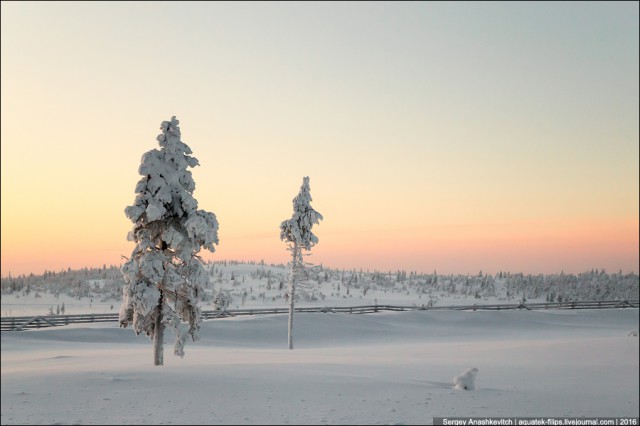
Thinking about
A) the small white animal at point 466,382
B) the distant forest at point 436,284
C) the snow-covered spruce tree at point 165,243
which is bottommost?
the distant forest at point 436,284

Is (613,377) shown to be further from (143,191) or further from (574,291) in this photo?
(574,291)

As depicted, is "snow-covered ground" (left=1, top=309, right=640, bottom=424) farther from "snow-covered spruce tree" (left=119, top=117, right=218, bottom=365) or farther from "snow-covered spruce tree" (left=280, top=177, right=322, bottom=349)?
"snow-covered spruce tree" (left=280, top=177, right=322, bottom=349)

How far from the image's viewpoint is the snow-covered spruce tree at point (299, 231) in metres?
42.7

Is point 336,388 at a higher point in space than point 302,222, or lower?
lower

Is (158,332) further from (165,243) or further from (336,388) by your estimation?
(336,388)

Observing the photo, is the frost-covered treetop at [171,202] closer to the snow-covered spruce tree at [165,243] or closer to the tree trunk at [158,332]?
the snow-covered spruce tree at [165,243]

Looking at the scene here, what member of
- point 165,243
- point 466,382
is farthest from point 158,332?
point 466,382

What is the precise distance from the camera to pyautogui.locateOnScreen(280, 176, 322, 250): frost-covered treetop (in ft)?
140

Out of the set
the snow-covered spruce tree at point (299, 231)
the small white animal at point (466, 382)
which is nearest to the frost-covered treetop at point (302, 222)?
the snow-covered spruce tree at point (299, 231)

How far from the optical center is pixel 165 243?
26156mm

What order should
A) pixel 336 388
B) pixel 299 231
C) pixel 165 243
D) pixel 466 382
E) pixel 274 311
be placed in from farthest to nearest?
pixel 274 311
pixel 299 231
pixel 165 243
pixel 466 382
pixel 336 388

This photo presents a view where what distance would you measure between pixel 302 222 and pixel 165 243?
17.6 metres

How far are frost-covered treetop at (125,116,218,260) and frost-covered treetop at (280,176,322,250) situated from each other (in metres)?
16.8

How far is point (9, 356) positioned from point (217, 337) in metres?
18.0
